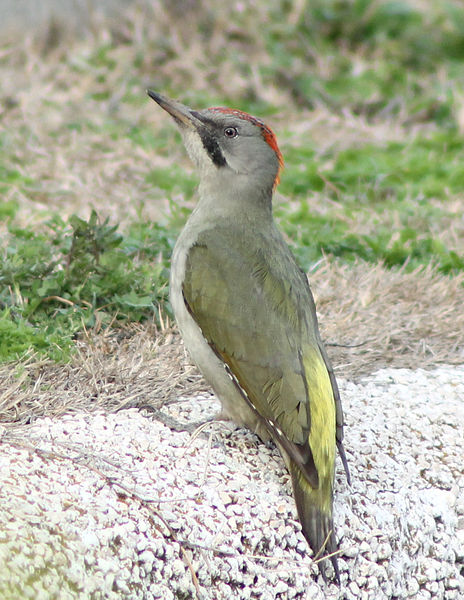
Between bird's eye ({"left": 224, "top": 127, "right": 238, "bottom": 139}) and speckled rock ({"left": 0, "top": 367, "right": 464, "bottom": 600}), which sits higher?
bird's eye ({"left": 224, "top": 127, "right": 238, "bottom": 139})

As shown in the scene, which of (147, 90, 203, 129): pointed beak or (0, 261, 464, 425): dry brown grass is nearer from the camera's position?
(0, 261, 464, 425): dry brown grass

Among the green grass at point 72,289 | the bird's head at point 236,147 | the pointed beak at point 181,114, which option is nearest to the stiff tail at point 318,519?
the green grass at point 72,289

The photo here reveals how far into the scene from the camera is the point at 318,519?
3209mm

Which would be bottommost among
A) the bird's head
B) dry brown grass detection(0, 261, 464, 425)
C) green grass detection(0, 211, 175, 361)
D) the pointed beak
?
dry brown grass detection(0, 261, 464, 425)

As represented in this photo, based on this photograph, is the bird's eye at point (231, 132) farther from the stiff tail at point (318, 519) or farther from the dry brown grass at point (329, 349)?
the stiff tail at point (318, 519)

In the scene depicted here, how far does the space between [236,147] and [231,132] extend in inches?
2.7

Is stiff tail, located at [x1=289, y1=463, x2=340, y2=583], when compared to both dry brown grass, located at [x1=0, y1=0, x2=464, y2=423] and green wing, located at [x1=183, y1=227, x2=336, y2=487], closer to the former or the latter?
green wing, located at [x1=183, y1=227, x2=336, y2=487]

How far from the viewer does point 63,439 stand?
337 centimetres

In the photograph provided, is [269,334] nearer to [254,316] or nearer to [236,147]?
[254,316]

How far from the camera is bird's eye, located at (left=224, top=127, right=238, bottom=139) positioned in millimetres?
4031

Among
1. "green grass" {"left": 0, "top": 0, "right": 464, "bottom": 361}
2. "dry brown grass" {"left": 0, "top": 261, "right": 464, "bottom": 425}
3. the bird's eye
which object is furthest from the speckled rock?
the bird's eye

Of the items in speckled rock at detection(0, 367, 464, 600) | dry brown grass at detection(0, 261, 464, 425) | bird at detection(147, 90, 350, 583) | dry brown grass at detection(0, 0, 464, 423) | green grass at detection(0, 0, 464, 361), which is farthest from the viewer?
green grass at detection(0, 0, 464, 361)

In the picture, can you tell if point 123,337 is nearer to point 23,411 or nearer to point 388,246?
point 23,411

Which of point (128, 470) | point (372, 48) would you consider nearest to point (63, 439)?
point (128, 470)
